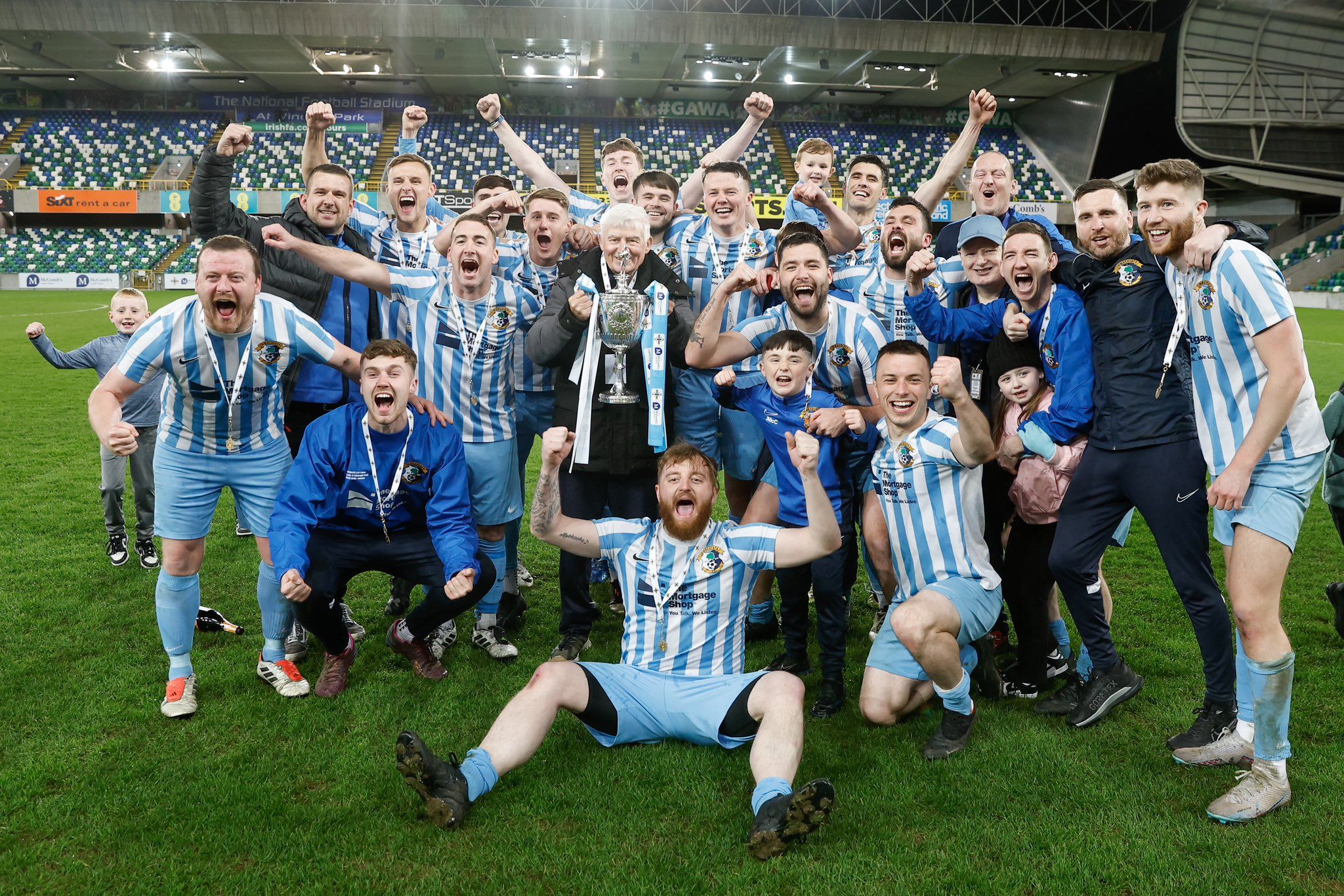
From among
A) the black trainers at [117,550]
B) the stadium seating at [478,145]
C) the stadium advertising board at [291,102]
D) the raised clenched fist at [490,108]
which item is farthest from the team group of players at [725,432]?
the stadium advertising board at [291,102]

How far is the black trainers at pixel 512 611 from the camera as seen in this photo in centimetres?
511

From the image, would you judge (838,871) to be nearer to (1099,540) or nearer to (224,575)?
(1099,540)

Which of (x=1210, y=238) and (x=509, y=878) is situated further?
(x=1210, y=238)

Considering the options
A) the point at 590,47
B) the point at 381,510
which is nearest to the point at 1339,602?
the point at 381,510

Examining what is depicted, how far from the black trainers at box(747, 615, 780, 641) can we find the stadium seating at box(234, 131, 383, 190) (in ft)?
112

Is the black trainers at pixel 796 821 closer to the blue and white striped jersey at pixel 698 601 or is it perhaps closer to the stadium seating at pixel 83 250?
the blue and white striped jersey at pixel 698 601

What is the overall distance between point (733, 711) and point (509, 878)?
1.06 meters

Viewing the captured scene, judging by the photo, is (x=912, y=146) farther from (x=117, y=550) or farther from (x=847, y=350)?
(x=117, y=550)

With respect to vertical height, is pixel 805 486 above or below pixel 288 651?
above

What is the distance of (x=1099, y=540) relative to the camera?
370 cm

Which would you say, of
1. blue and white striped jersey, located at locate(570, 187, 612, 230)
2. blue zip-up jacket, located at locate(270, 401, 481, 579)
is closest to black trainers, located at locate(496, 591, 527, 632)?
blue zip-up jacket, located at locate(270, 401, 481, 579)

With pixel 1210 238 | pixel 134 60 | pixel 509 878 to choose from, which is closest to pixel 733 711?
pixel 509 878

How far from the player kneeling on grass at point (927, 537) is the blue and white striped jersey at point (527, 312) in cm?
200

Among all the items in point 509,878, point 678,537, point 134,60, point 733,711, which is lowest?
point 509,878
